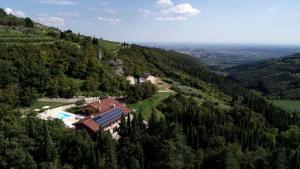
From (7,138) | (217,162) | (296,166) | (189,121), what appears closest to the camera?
(7,138)

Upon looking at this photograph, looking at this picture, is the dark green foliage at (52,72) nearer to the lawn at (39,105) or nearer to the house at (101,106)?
the lawn at (39,105)

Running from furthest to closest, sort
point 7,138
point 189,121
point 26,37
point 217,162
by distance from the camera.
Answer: point 26,37 < point 189,121 < point 217,162 < point 7,138

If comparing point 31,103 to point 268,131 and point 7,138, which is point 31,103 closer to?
point 7,138

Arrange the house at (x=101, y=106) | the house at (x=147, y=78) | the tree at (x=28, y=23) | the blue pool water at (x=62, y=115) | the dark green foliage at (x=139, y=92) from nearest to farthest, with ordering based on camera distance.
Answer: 1. the blue pool water at (x=62, y=115)
2. the house at (x=101, y=106)
3. the dark green foliage at (x=139, y=92)
4. the house at (x=147, y=78)
5. the tree at (x=28, y=23)

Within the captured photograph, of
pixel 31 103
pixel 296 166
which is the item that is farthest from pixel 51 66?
pixel 296 166

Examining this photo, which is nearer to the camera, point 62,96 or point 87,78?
point 62,96

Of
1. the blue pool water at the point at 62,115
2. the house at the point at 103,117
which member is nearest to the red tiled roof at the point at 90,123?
the house at the point at 103,117

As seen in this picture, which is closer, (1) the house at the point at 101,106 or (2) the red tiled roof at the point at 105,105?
(1) the house at the point at 101,106
